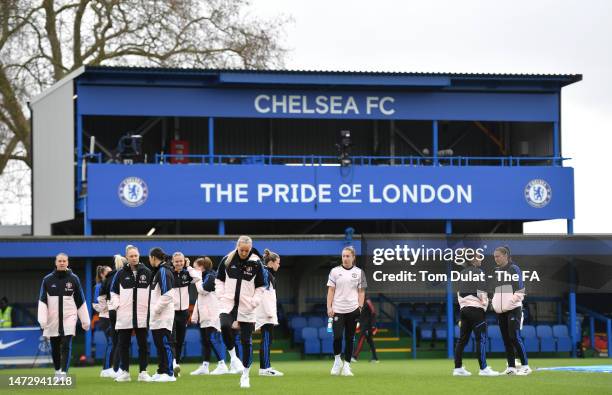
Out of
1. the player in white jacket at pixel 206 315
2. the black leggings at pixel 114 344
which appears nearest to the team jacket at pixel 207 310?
the player in white jacket at pixel 206 315

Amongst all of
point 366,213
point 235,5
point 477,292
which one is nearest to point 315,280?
point 366,213

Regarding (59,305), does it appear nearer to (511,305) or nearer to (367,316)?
(511,305)

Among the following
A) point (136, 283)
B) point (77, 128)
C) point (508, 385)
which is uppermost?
point (77, 128)

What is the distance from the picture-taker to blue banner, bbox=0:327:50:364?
28.8 metres

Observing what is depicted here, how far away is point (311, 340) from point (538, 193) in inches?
334

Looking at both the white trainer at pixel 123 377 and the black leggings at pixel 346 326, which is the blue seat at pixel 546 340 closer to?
the black leggings at pixel 346 326

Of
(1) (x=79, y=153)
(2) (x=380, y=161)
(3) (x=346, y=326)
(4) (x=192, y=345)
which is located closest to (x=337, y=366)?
(3) (x=346, y=326)

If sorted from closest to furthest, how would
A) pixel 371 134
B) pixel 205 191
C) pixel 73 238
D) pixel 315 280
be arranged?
pixel 73 238 → pixel 205 191 → pixel 315 280 → pixel 371 134

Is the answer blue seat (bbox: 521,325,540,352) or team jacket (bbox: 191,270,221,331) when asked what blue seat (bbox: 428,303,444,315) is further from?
team jacket (bbox: 191,270,221,331)

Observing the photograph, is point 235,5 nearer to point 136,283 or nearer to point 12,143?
point 12,143

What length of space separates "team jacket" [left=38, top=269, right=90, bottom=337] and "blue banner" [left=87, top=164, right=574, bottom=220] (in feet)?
54.0

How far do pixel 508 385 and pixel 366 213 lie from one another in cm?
1936

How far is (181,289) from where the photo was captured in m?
21.1

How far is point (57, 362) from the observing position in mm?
18984
